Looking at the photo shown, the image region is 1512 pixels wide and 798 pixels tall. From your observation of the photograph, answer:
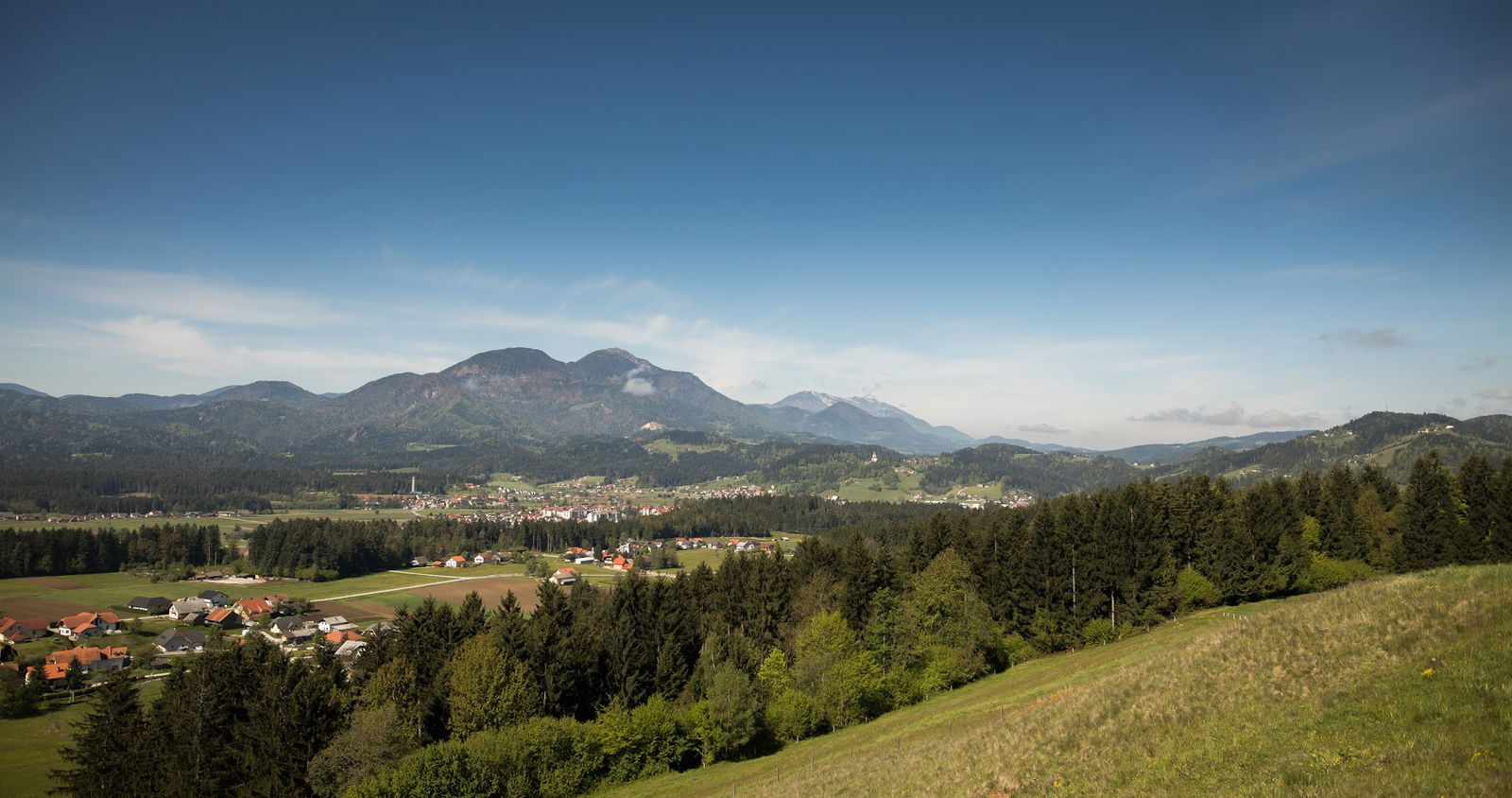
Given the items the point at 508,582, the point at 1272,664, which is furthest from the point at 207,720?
the point at 508,582

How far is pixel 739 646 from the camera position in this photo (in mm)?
43594

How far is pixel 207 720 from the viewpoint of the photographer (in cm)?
3259

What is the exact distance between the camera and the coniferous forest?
31.5 meters

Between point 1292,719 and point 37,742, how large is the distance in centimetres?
7022

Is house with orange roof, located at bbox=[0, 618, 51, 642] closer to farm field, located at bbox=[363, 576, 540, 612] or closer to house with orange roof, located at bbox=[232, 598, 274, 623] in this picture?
house with orange roof, located at bbox=[232, 598, 274, 623]

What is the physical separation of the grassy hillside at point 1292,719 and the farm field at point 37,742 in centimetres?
4503

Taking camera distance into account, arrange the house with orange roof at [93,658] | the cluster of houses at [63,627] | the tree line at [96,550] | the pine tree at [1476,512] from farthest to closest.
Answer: the tree line at [96,550] < the cluster of houses at [63,627] < the house with orange roof at [93,658] < the pine tree at [1476,512]

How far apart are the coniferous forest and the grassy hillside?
14.2 m

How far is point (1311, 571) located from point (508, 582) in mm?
103768

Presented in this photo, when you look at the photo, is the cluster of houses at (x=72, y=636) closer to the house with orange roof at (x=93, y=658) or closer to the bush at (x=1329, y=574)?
the house with orange roof at (x=93, y=658)

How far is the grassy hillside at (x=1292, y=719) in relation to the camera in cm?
1305

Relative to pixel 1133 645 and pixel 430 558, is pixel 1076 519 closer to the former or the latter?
pixel 1133 645

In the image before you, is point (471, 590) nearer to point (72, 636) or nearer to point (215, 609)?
point (215, 609)

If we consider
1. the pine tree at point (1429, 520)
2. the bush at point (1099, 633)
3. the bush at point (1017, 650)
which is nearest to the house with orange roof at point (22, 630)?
the bush at point (1017, 650)
